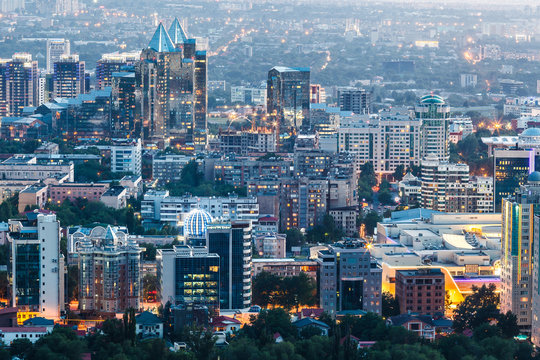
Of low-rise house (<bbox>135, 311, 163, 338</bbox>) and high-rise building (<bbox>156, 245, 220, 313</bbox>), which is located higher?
high-rise building (<bbox>156, 245, 220, 313</bbox>)

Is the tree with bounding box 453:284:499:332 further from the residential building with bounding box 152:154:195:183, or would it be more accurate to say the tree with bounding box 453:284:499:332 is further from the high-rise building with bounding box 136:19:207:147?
the high-rise building with bounding box 136:19:207:147

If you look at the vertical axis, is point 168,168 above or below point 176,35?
below

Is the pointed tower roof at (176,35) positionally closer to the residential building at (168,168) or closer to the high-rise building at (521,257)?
the residential building at (168,168)

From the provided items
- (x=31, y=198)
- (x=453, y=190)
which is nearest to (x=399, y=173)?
(x=453, y=190)

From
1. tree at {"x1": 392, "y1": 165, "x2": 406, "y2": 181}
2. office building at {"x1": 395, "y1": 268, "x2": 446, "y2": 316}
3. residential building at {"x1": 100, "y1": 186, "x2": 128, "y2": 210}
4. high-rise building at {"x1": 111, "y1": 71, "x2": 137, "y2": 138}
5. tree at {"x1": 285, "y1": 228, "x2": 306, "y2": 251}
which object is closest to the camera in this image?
office building at {"x1": 395, "y1": 268, "x2": 446, "y2": 316}

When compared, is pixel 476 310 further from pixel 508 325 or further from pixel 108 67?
pixel 108 67

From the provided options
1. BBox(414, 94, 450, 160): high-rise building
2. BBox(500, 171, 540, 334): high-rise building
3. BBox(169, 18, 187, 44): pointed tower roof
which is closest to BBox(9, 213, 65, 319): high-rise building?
BBox(500, 171, 540, 334): high-rise building
